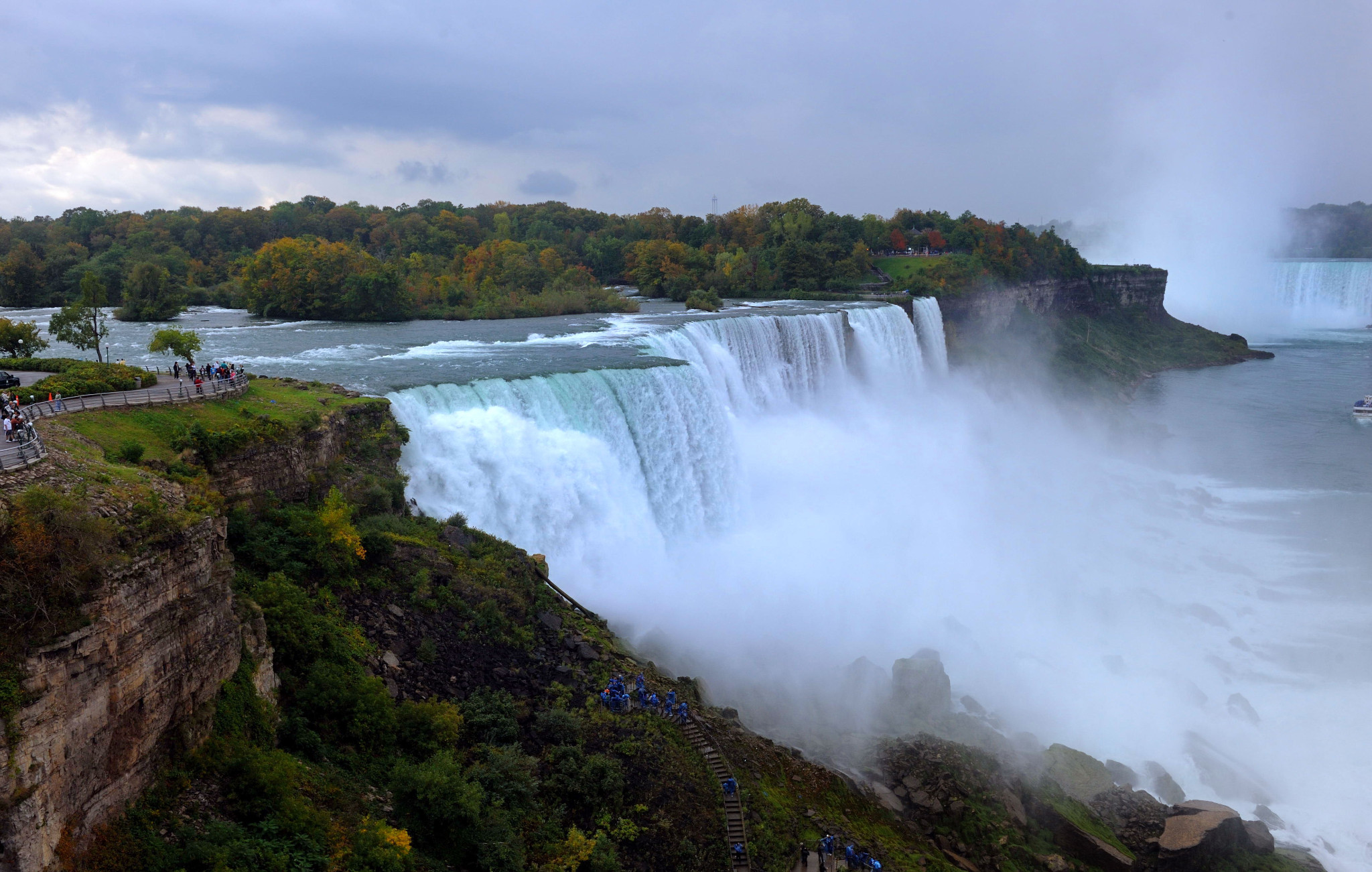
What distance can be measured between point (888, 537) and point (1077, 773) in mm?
12248

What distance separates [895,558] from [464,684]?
16276 millimetres

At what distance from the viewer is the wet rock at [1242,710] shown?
1997 centimetres

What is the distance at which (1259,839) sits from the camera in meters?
15.3

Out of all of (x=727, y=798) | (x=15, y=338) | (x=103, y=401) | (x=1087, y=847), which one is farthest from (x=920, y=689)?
(x=15, y=338)

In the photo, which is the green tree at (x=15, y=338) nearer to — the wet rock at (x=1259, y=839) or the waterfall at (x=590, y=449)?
the waterfall at (x=590, y=449)

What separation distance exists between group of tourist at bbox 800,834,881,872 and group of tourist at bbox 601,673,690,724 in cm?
298

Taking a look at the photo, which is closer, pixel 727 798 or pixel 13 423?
pixel 13 423

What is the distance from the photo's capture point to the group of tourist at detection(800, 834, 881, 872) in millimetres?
13180

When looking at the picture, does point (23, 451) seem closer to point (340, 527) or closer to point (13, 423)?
point (13, 423)

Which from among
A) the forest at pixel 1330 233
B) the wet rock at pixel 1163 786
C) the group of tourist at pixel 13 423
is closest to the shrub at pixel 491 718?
the group of tourist at pixel 13 423

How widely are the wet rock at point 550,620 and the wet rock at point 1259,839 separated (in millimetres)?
13005

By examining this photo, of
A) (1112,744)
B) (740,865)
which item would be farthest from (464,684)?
(1112,744)

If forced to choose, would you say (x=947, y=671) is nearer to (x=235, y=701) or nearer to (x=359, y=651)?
(x=359, y=651)

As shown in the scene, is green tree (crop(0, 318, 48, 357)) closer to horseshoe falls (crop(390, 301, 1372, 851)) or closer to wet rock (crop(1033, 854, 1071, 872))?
horseshoe falls (crop(390, 301, 1372, 851))
